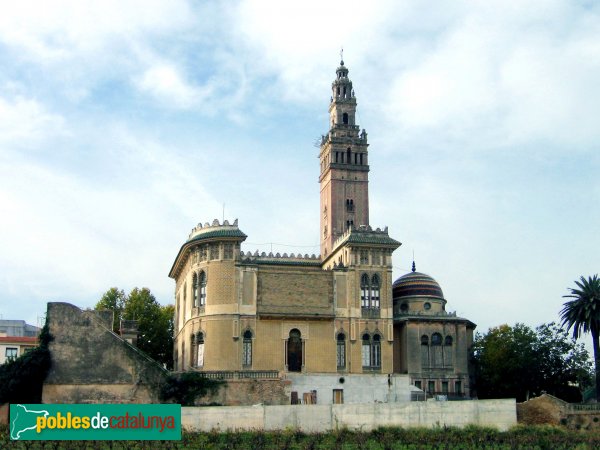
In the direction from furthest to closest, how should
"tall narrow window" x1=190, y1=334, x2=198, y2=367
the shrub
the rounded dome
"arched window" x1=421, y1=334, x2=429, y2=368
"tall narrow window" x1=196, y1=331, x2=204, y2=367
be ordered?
the rounded dome
"arched window" x1=421, y1=334, x2=429, y2=368
"tall narrow window" x1=190, y1=334, x2=198, y2=367
"tall narrow window" x1=196, y1=331, x2=204, y2=367
the shrub

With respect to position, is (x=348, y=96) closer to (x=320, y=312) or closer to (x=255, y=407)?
(x=320, y=312)

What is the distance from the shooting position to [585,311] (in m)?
59.3

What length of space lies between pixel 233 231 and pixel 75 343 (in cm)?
1580

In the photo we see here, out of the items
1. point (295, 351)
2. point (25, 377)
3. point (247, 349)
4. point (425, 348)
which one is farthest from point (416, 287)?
point (25, 377)

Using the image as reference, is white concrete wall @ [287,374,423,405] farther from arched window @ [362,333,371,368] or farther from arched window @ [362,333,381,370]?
arched window @ [362,333,371,368]

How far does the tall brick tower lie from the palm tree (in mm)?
23998

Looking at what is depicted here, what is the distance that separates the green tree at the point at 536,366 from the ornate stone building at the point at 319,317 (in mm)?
3164

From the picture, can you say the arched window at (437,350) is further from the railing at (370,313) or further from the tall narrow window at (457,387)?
the railing at (370,313)

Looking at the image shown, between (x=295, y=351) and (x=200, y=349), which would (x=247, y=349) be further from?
(x=295, y=351)

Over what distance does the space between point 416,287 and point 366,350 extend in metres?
7.85

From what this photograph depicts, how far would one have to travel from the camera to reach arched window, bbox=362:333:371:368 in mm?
64062

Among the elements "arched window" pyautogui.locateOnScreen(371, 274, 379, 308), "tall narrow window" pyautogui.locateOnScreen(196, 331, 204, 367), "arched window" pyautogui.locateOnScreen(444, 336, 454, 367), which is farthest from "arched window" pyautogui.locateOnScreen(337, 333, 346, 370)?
"tall narrow window" pyautogui.locateOnScreen(196, 331, 204, 367)

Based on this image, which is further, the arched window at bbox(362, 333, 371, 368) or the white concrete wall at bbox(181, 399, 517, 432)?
the arched window at bbox(362, 333, 371, 368)

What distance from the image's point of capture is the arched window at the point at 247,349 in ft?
203
